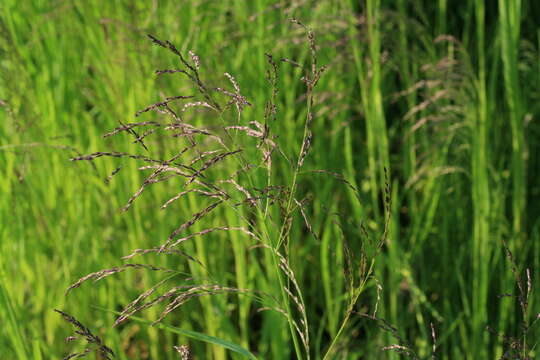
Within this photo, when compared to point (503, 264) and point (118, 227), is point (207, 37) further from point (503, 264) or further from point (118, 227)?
point (503, 264)

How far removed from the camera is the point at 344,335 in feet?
5.17

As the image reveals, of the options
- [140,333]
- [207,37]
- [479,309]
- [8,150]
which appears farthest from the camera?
[207,37]

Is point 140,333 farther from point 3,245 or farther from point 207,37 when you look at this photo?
point 207,37

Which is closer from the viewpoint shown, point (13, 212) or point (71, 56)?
point (13, 212)

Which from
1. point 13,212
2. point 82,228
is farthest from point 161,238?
point 13,212

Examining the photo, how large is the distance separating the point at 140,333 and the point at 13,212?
44 centimetres

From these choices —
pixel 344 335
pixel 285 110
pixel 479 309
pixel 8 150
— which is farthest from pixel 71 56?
pixel 479 309

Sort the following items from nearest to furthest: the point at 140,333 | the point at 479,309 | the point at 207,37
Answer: the point at 479,309
the point at 140,333
the point at 207,37

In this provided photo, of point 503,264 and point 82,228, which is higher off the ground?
point 82,228

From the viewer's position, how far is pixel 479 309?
129 centimetres

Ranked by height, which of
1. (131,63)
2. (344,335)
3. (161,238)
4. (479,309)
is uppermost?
(131,63)

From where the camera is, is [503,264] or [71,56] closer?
[503,264]

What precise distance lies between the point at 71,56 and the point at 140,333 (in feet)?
2.68

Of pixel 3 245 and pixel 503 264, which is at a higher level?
pixel 3 245
